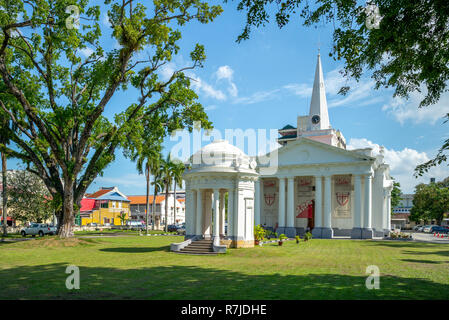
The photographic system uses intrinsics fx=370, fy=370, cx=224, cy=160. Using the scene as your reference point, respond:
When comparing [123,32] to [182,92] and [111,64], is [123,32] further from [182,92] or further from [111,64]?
[182,92]

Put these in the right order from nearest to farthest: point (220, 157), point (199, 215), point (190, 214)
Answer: point (199, 215), point (220, 157), point (190, 214)

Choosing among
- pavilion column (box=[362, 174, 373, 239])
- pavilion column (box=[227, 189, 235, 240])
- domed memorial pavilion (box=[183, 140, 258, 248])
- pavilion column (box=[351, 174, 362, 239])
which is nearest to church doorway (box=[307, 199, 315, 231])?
pavilion column (box=[351, 174, 362, 239])

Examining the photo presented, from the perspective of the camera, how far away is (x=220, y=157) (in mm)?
25547

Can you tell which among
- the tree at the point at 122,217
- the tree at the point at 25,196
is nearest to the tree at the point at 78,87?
the tree at the point at 25,196

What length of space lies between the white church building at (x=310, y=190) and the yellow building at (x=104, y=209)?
40.0 metres

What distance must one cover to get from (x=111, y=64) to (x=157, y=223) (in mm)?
66033

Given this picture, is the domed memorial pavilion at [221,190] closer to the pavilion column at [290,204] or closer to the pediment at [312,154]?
the pediment at [312,154]

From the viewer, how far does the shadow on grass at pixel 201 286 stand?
33.6 feet

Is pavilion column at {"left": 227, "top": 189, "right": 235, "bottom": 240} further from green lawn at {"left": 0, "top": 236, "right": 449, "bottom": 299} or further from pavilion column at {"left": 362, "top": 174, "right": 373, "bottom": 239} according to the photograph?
pavilion column at {"left": 362, "top": 174, "right": 373, "bottom": 239}

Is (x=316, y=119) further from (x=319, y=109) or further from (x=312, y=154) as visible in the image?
(x=312, y=154)

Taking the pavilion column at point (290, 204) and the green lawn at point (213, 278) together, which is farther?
the pavilion column at point (290, 204)

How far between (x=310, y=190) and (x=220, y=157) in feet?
81.4

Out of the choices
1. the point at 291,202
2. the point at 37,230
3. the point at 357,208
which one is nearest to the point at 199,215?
the point at 291,202

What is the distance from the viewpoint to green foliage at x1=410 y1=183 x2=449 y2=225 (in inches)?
2660
